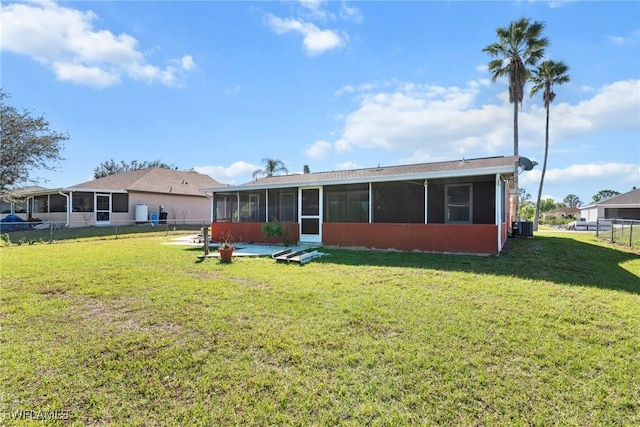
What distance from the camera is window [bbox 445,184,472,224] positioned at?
1068 centimetres

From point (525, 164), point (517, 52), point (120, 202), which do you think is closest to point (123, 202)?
point (120, 202)

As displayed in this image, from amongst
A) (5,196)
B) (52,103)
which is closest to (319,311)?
(52,103)

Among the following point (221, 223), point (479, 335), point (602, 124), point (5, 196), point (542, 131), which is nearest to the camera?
point (479, 335)

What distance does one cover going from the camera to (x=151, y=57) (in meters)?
11.5

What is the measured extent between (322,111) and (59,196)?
18.3 meters

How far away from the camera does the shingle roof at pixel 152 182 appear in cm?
2188

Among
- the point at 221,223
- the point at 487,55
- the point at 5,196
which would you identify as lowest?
the point at 221,223

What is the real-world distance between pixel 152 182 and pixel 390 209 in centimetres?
1911

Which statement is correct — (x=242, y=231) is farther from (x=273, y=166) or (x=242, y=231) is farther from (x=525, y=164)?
(x=273, y=166)

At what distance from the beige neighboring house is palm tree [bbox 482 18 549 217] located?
67.2 ft

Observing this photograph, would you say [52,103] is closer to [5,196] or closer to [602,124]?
[5,196]

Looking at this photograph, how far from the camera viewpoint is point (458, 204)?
427 inches

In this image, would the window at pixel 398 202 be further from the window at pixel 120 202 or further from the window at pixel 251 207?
the window at pixel 120 202

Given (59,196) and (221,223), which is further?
(59,196)
